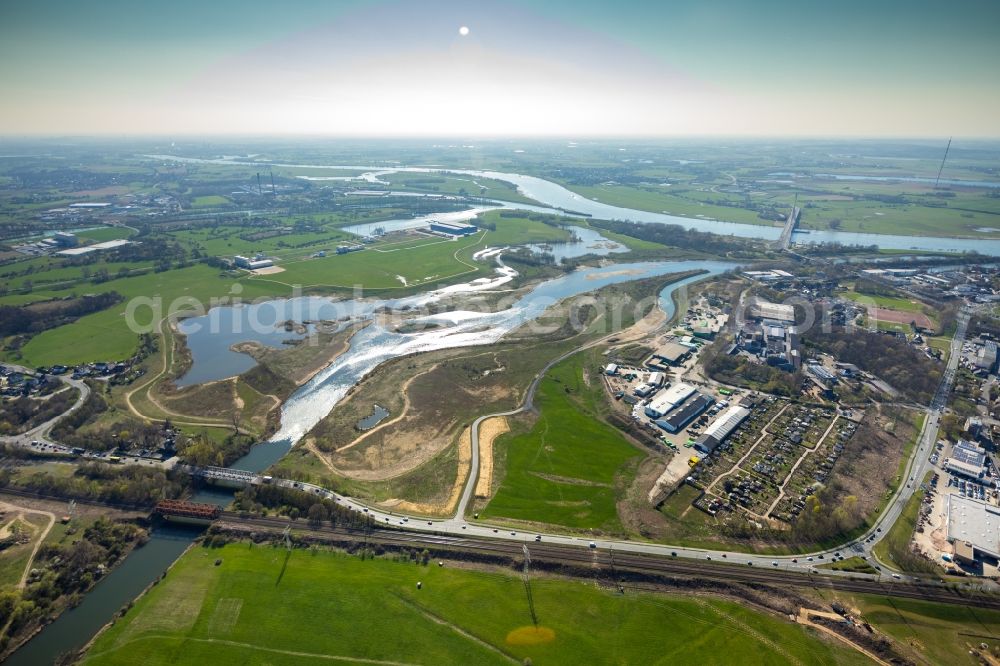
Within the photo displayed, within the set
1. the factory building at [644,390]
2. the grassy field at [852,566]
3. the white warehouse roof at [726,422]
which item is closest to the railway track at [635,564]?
the grassy field at [852,566]

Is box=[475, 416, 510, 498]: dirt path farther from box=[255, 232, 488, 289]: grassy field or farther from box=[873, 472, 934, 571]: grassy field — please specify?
box=[255, 232, 488, 289]: grassy field

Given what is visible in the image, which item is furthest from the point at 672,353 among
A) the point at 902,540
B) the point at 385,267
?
the point at 385,267

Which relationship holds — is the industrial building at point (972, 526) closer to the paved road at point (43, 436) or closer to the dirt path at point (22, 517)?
the dirt path at point (22, 517)

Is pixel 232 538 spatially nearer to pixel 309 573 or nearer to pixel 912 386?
pixel 309 573

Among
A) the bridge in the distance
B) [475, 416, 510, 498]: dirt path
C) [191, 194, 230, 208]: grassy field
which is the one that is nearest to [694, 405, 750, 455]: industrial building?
[475, 416, 510, 498]: dirt path

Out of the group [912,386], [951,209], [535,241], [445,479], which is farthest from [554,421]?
[951,209]

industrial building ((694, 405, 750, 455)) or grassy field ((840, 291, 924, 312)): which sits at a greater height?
grassy field ((840, 291, 924, 312))
